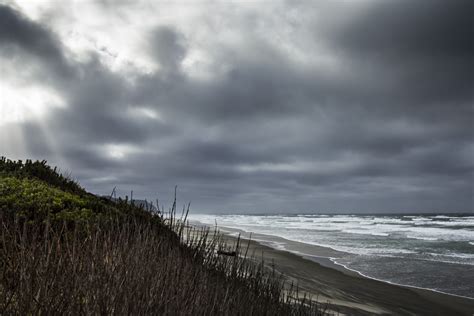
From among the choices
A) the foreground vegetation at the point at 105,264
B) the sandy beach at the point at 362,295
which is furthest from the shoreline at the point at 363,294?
the foreground vegetation at the point at 105,264

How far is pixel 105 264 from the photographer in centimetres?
420

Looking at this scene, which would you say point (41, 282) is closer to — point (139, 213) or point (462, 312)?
point (139, 213)

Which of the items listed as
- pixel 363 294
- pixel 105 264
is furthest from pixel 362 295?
pixel 105 264

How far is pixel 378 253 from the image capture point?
81.6 ft

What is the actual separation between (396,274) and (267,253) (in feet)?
25.8

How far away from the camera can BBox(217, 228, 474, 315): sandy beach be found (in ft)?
40.2

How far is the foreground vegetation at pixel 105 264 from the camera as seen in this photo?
3232 millimetres

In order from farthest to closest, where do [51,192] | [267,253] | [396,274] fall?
[267,253] → [396,274] → [51,192]

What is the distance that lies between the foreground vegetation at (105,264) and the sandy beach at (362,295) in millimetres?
3251

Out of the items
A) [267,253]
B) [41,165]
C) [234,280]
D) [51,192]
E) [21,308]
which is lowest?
[267,253]

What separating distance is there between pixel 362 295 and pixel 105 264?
12.1 m

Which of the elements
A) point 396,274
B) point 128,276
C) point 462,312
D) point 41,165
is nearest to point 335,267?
point 396,274

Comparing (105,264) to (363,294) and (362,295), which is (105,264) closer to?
(362,295)

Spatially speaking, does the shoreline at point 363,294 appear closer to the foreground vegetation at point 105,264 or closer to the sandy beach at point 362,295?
the sandy beach at point 362,295
